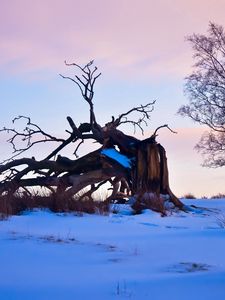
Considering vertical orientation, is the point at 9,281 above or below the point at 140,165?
below

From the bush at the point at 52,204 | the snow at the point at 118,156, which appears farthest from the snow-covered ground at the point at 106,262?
the snow at the point at 118,156

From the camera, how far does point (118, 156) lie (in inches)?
609

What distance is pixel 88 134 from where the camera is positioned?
1678cm

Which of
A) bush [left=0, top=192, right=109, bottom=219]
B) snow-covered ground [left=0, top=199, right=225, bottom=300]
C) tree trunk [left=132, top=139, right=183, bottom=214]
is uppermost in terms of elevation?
tree trunk [left=132, top=139, right=183, bottom=214]

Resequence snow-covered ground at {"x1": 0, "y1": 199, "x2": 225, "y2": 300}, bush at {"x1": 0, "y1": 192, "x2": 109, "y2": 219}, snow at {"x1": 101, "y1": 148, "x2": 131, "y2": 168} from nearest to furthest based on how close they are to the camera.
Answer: snow-covered ground at {"x1": 0, "y1": 199, "x2": 225, "y2": 300}
bush at {"x1": 0, "y1": 192, "x2": 109, "y2": 219}
snow at {"x1": 101, "y1": 148, "x2": 131, "y2": 168}

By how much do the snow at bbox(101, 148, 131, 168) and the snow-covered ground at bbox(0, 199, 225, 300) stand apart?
675 cm

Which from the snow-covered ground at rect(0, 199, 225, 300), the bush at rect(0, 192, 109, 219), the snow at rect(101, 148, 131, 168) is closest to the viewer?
the snow-covered ground at rect(0, 199, 225, 300)

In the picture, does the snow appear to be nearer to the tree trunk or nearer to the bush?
the tree trunk

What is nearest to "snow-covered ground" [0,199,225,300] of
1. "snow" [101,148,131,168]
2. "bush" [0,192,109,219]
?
"bush" [0,192,109,219]

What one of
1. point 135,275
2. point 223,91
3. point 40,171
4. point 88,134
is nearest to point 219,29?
point 223,91

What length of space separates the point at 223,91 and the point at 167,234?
16.9m

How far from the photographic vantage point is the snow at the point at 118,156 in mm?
15245

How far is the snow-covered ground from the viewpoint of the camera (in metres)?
3.53

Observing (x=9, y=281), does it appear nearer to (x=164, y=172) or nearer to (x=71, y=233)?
(x=71, y=233)
